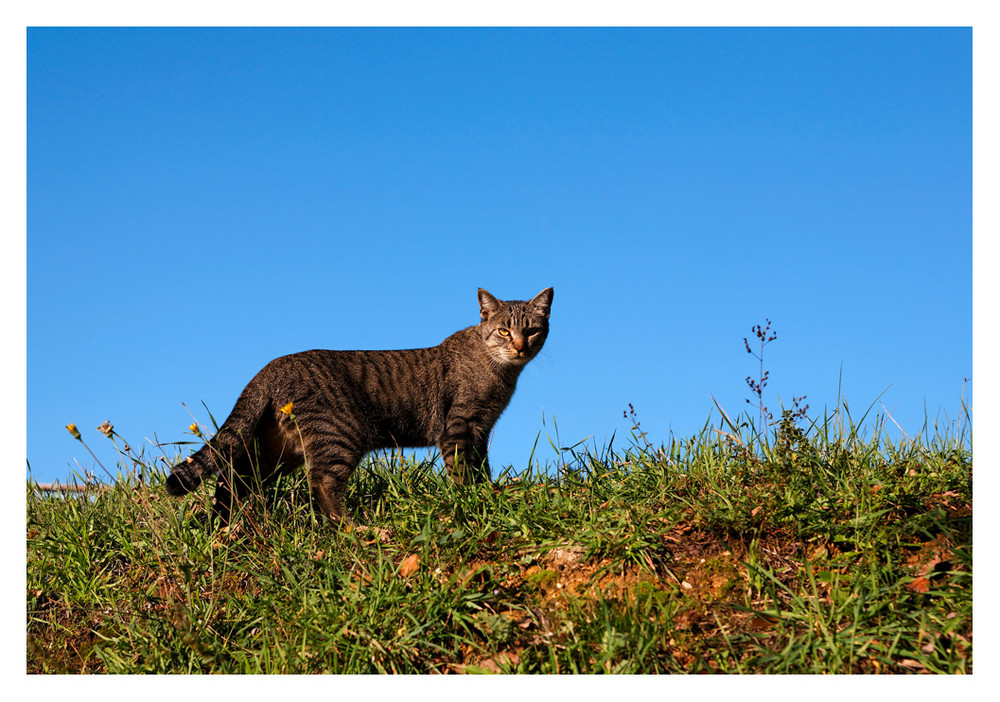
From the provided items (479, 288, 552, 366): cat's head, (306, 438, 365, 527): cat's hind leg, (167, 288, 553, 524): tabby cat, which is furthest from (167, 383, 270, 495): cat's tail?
(479, 288, 552, 366): cat's head

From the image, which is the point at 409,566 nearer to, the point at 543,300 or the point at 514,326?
the point at 514,326

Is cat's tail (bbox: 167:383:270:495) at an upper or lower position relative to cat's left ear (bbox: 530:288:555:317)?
lower

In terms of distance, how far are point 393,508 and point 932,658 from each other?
3336 mm

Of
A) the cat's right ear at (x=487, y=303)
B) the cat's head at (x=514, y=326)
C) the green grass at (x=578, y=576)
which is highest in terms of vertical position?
the cat's right ear at (x=487, y=303)

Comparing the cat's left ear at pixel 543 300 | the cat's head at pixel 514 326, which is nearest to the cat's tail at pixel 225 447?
the cat's head at pixel 514 326

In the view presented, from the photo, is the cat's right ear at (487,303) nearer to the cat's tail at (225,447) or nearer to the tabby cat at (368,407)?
the tabby cat at (368,407)

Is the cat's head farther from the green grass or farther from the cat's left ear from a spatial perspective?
the green grass

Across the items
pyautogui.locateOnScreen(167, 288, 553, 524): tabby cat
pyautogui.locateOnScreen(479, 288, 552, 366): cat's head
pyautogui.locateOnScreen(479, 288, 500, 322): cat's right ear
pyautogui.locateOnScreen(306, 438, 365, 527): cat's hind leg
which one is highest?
pyautogui.locateOnScreen(479, 288, 500, 322): cat's right ear

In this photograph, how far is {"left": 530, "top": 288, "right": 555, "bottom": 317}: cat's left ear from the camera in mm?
7652

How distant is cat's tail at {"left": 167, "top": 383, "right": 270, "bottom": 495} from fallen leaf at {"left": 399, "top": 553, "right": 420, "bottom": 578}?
1.65 m

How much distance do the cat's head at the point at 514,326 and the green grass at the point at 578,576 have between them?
6.30 feet

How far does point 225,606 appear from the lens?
4977mm

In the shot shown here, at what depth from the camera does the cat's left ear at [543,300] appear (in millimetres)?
7652

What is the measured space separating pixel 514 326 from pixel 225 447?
9.31 feet
